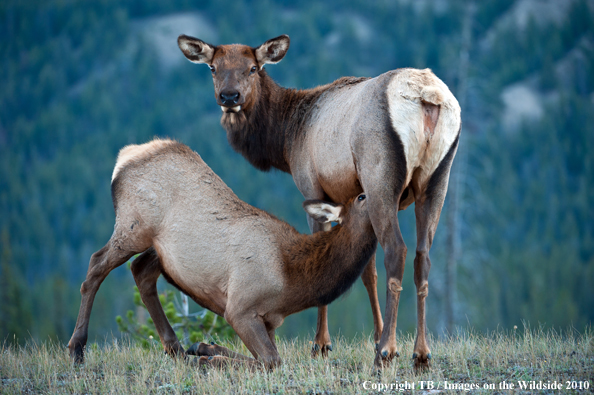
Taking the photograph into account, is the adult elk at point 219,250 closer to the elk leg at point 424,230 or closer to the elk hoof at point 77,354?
the elk hoof at point 77,354

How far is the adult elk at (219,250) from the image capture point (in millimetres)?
6492

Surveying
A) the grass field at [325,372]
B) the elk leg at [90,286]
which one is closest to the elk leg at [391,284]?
the grass field at [325,372]

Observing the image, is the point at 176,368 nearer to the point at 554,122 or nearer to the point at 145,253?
the point at 145,253

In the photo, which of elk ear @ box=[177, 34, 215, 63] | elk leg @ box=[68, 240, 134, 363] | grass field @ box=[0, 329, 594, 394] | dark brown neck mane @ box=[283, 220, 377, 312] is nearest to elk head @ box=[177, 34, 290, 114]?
elk ear @ box=[177, 34, 215, 63]

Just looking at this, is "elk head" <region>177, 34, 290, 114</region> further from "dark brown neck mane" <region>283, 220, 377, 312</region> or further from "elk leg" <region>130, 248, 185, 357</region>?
"dark brown neck mane" <region>283, 220, 377, 312</region>

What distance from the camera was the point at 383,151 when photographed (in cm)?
623

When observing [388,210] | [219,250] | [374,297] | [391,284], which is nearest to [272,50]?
[219,250]

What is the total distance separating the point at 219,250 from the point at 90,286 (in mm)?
1637

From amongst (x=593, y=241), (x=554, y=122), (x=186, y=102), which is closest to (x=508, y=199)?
(x=593, y=241)

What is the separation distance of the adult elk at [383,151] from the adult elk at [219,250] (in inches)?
15.9

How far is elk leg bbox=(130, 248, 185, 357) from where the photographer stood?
7.40 meters

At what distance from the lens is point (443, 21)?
171m

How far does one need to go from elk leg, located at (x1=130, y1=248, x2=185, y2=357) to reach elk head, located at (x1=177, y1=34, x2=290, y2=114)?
2.29 m

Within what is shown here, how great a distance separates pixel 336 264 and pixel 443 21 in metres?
177
